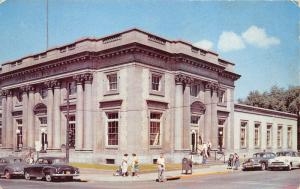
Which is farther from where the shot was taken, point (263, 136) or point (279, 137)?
point (279, 137)

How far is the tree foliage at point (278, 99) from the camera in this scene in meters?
56.4

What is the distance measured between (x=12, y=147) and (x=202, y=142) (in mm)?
18509

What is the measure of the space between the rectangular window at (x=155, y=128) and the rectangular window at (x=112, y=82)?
136 inches

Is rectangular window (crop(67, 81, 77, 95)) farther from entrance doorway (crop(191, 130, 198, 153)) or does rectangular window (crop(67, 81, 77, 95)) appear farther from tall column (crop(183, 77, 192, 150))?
entrance doorway (crop(191, 130, 198, 153))

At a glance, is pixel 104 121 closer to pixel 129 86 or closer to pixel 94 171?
pixel 129 86

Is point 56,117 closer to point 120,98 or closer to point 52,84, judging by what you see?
point 52,84

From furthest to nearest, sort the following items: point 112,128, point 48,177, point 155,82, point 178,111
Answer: point 178,111, point 155,82, point 112,128, point 48,177

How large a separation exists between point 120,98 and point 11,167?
9898 mm

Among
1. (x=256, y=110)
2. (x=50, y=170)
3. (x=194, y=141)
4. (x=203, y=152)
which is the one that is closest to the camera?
(x=50, y=170)

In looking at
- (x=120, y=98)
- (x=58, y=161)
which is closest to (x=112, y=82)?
(x=120, y=98)

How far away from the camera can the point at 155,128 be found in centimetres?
3275

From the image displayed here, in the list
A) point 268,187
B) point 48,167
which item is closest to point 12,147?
point 48,167

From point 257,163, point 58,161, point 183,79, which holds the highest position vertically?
point 183,79

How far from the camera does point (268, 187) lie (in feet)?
59.0
